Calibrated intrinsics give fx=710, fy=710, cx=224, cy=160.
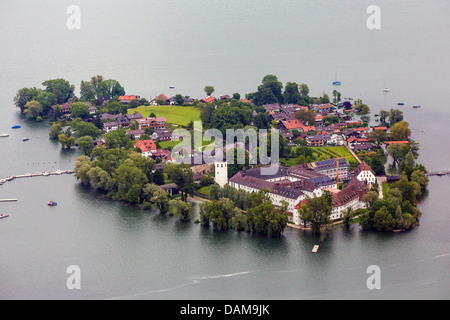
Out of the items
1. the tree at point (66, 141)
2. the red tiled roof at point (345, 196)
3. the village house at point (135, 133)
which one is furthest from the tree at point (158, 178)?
the tree at point (66, 141)

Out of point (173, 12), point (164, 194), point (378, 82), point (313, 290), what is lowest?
point (313, 290)

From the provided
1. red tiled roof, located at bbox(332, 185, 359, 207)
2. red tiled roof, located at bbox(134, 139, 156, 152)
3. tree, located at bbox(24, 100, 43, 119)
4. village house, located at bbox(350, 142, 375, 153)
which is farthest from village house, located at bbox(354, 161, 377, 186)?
tree, located at bbox(24, 100, 43, 119)

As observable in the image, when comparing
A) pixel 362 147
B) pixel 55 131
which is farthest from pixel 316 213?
pixel 55 131

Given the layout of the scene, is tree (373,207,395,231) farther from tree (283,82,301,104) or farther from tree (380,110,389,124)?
tree (283,82,301,104)

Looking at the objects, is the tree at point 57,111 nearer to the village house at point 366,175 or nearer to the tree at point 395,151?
the tree at point 395,151

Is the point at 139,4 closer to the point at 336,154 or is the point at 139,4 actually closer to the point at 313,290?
the point at 336,154

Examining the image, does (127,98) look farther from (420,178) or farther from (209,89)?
(420,178)

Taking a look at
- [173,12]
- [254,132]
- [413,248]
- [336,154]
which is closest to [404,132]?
[336,154]
